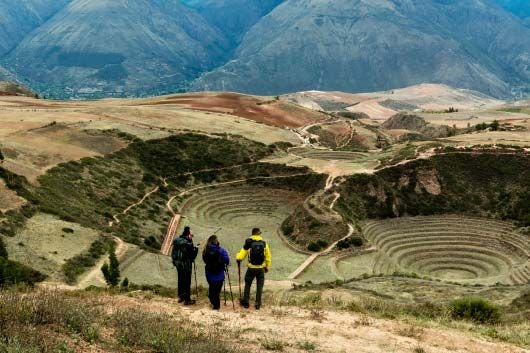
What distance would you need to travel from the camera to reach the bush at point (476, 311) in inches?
979

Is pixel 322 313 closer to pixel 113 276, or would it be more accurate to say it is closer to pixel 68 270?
pixel 113 276

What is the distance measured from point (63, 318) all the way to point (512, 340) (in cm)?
1515

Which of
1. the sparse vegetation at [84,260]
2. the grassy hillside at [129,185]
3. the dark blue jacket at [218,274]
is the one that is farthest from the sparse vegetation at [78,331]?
the grassy hillside at [129,185]

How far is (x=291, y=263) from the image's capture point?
5422 cm

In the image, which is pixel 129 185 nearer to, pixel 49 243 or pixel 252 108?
pixel 49 243

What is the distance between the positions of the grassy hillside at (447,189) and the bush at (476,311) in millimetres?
38534

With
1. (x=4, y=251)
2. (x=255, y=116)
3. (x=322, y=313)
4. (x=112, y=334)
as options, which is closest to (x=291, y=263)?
(x=4, y=251)

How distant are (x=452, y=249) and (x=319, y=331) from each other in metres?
43.4

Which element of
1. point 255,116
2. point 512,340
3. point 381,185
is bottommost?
point 512,340

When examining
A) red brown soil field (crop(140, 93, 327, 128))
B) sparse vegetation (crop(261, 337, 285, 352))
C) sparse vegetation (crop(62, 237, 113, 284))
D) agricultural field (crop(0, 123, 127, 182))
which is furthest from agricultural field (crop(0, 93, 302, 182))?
sparse vegetation (crop(261, 337, 285, 352))

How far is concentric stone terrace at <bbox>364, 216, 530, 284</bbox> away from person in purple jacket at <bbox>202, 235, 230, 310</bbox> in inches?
1332

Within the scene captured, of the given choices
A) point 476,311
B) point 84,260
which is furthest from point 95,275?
point 476,311

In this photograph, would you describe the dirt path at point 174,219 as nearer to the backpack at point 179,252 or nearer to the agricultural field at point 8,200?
the agricultural field at point 8,200

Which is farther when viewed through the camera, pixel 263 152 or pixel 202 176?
pixel 263 152
